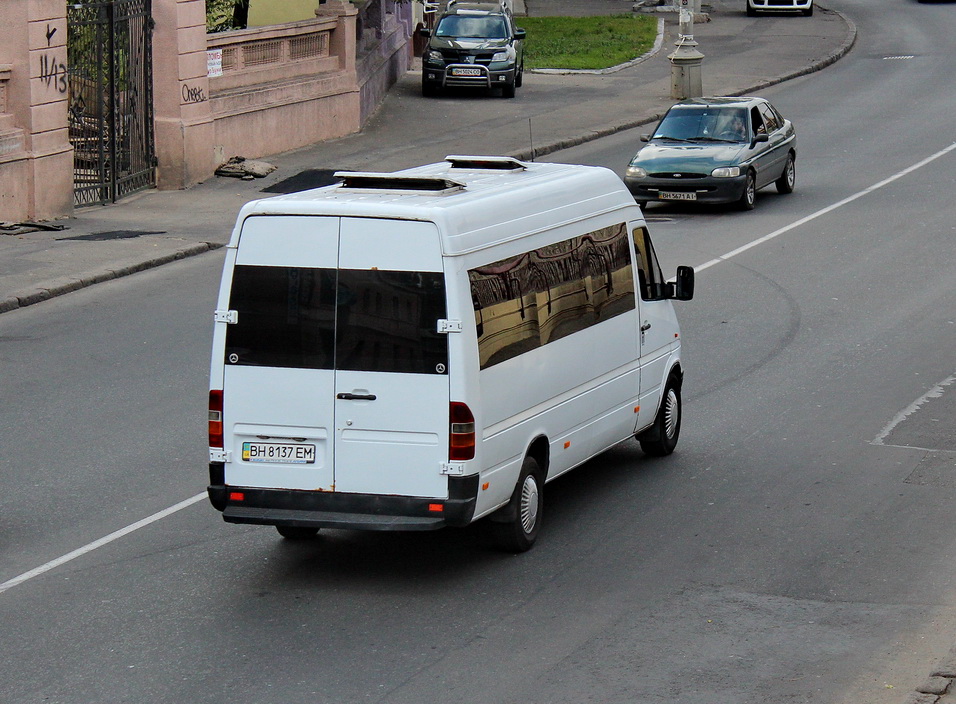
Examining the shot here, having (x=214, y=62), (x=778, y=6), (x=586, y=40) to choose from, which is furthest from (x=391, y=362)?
(x=778, y=6)

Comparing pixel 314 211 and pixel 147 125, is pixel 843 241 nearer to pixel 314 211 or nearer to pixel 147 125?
pixel 147 125

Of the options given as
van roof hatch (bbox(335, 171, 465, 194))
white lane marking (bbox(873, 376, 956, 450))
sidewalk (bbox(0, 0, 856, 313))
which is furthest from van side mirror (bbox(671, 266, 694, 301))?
sidewalk (bbox(0, 0, 856, 313))

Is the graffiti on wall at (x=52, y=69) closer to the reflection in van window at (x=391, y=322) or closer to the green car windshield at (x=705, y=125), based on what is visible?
the green car windshield at (x=705, y=125)

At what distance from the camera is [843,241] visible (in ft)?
65.6

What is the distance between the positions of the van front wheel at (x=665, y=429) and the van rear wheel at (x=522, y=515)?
2036 mm

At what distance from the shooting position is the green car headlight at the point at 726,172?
73.3 ft

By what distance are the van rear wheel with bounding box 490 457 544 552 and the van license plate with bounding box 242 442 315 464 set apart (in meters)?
1.17

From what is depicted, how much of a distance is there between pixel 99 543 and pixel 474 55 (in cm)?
2996

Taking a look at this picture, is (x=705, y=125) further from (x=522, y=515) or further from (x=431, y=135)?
(x=522, y=515)

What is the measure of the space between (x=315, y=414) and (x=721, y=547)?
103 inches

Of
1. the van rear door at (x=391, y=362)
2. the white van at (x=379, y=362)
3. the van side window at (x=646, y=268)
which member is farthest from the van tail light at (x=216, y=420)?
the van side window at (x=646, y=268)

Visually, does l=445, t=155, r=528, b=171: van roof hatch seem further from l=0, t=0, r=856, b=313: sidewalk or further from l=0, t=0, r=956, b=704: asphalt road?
l=0, t=0, r=856, b=313: sidewalk

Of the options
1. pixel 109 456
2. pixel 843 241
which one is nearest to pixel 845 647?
pixel 109 456

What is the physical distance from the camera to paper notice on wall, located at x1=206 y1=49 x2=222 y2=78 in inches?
1013
